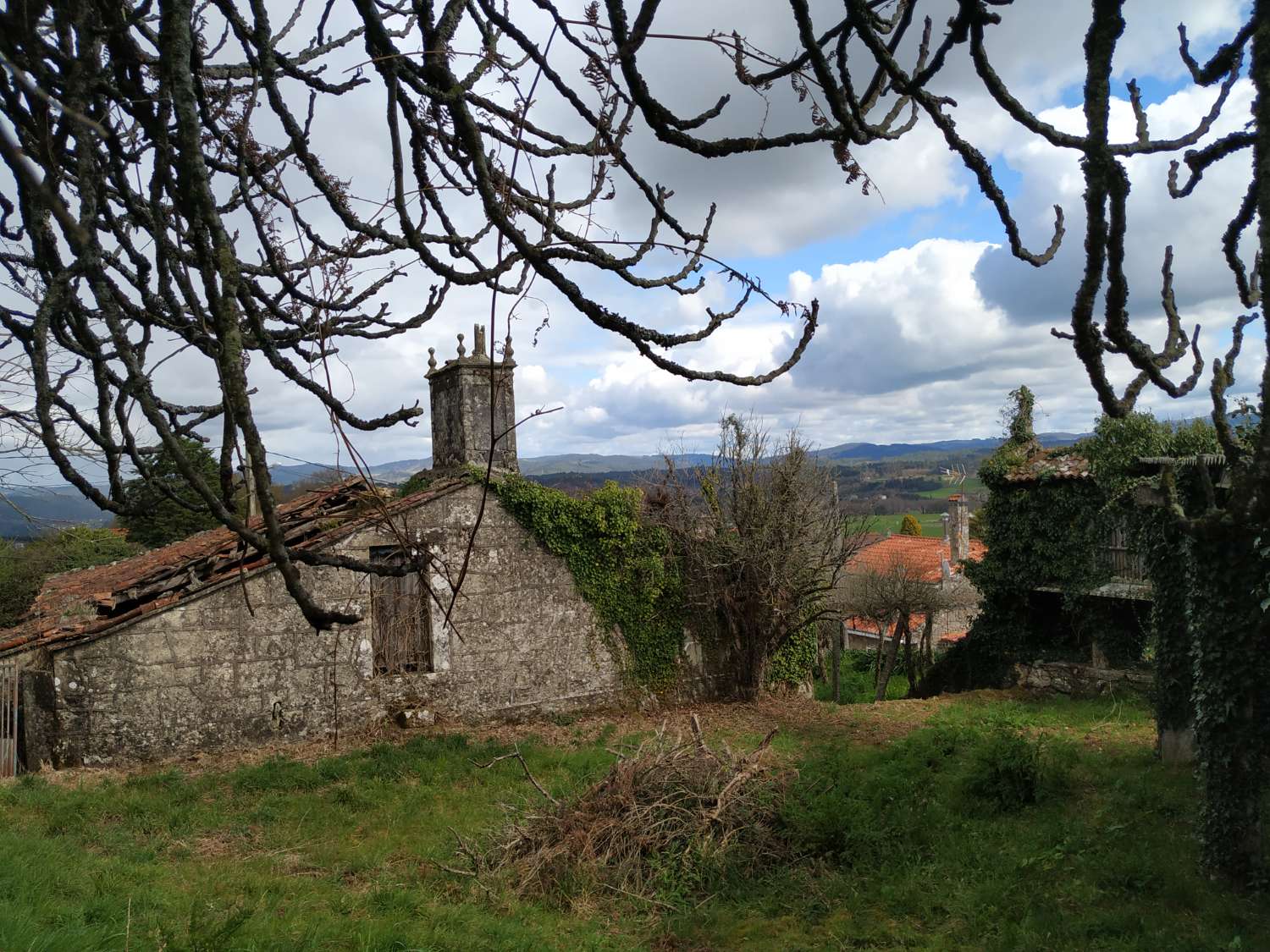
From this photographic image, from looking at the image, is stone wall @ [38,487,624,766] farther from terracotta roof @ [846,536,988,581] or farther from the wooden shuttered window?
terracotta roof @ [846,536,988,581]

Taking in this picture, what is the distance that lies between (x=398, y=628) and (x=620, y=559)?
148 inches

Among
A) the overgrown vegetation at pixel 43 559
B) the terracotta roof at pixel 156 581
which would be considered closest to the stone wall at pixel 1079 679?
the terracotta roof at pixel 156 581

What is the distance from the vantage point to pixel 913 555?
106 ft

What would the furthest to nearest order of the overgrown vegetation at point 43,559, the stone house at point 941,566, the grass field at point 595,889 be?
the stone house at point 941,566 → the overgrown vegetation at point 43,559 → the grass field at point 595,889

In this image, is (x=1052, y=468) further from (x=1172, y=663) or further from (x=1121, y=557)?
(x=1172, y=663)

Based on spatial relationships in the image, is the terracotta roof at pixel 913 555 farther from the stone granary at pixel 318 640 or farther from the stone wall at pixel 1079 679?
the stone granary at pixel 318 640

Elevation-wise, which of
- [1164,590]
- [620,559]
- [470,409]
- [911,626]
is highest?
[470,409]

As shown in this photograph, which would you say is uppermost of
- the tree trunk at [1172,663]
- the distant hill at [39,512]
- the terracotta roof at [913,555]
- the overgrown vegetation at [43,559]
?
the distant hill at [39,512]

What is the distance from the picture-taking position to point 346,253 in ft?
8.59

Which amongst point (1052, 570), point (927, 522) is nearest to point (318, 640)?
point (1052, 570)

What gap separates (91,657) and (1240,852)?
12.4 meters

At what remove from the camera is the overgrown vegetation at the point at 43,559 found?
21.4m

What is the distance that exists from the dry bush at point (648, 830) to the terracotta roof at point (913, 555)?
19.7 m

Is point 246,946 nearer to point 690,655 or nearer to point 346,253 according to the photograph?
point 346,253
